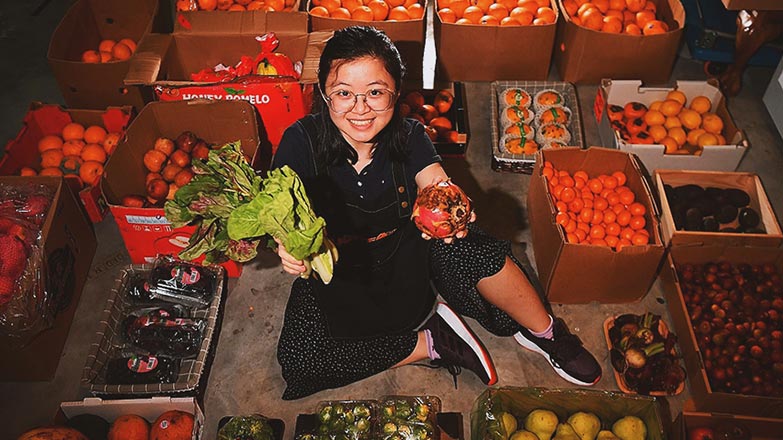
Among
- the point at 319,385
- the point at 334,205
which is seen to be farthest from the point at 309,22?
the point at 319,385

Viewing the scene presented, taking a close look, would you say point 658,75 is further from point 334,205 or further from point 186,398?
point 186,398

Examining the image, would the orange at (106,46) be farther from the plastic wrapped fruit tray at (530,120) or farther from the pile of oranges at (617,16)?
the pile of oranges at (617,16)

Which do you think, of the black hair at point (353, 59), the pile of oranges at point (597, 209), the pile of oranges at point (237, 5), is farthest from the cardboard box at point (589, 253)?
the pile of oranges at point (237, 5)

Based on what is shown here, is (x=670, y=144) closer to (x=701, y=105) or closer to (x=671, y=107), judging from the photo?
(x=671, y=107)

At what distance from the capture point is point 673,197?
2.80m

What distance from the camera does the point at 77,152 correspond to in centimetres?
310

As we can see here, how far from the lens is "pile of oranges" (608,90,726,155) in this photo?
3135 millimetres

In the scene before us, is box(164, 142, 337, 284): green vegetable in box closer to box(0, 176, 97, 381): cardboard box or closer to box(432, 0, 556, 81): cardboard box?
box(0, 176, 97, 381): cardboard box

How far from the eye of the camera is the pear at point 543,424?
A: 2.08 metres

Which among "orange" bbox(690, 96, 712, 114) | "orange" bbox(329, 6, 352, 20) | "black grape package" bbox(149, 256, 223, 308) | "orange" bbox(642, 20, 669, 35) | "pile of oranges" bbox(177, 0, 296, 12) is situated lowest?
"black grape package" bbox(149, 256, 223, 308)

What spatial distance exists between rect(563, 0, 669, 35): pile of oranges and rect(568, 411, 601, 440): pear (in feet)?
7.21

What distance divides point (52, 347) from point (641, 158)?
2756 millimetres

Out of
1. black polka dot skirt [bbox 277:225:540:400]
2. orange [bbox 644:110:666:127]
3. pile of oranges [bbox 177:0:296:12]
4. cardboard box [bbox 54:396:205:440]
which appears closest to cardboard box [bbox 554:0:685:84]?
orange [bbox 644:110:666:127]

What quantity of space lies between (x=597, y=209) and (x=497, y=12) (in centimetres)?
137
